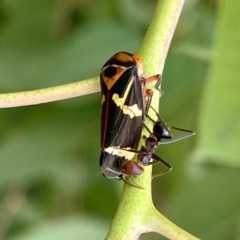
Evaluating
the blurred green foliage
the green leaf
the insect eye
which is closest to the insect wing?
the insect eye

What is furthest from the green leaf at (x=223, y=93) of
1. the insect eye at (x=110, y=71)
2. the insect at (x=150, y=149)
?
A: the insect eye at (x=110, y=71)

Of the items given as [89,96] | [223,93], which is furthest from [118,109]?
[89,96]

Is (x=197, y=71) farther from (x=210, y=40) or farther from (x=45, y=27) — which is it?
(x=45, y=27)

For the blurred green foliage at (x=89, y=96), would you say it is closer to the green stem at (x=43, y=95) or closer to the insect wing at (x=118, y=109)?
the insect wing at (x=118, y=109)

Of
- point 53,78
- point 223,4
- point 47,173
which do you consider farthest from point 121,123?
point 47,173

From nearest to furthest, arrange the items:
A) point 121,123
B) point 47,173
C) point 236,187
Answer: point 121,123 → point 236,187 → point 47,173

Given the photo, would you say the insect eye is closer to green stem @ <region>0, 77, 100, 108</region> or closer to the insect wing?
the insect wing

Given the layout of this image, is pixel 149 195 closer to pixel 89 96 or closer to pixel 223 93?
pixel 223 93
